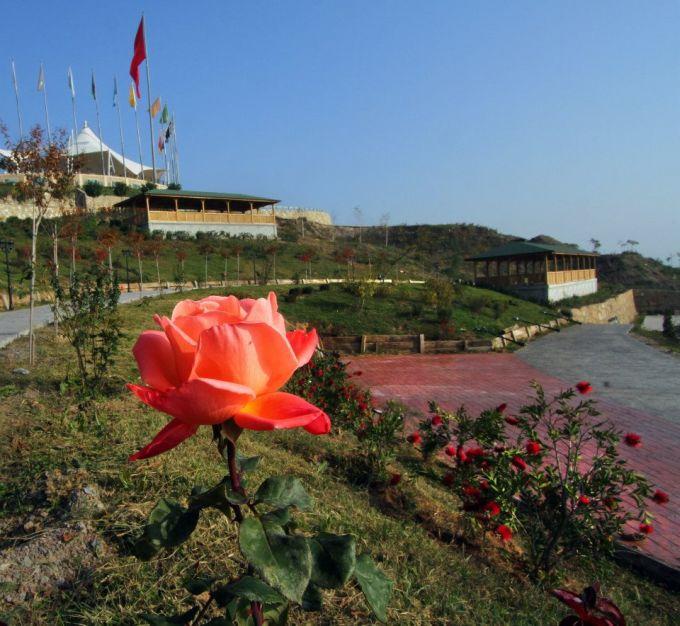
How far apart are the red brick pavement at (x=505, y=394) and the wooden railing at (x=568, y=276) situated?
48.2 feet

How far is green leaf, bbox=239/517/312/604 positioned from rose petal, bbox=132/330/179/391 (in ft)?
0.71

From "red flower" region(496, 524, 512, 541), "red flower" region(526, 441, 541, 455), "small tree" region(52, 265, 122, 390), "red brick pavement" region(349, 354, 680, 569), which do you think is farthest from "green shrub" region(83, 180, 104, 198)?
"red flower" region(496, 524, 512, 541)

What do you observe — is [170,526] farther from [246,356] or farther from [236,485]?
[246,356]

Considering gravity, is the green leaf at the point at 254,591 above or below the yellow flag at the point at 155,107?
below

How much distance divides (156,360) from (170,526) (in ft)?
0.85

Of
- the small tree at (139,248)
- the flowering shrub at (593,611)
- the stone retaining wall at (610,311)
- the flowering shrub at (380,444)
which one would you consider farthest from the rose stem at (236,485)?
the stone retaining wall at (610,311)

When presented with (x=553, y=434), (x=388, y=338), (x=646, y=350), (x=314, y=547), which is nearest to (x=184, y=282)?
(x=388, y=338)

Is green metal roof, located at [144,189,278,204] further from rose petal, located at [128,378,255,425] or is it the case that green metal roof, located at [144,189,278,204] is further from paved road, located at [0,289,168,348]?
rose petal, located at [128,378,255,425]

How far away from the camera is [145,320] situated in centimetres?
1014

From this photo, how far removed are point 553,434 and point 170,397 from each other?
286 centimetres

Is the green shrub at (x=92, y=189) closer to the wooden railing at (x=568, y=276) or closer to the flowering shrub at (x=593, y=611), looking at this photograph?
the wooden railing at (x=568, y=276)

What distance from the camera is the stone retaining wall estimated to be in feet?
86.5

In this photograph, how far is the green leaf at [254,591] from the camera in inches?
27.2

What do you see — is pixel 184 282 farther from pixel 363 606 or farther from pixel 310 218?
pixel 310 218
